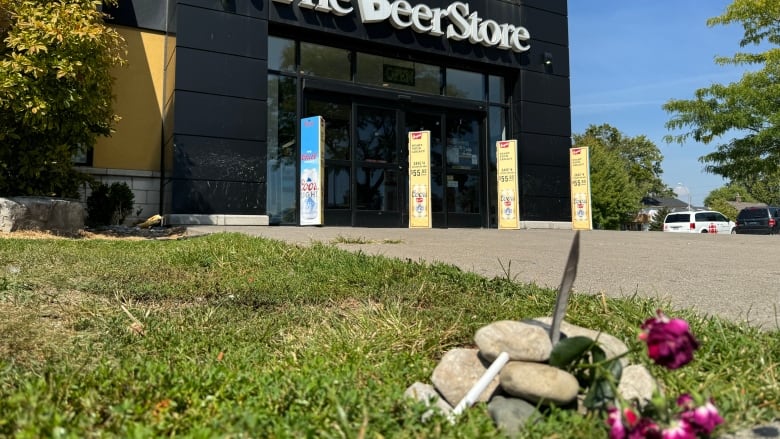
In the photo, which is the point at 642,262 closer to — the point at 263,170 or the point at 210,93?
the point at 263,170

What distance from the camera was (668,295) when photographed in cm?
325

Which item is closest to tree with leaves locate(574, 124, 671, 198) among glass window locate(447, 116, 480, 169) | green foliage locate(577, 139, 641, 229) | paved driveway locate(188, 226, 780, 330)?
green foliage locate(577, 139, 641, 229)

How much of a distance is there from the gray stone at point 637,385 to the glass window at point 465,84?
48.7 ft

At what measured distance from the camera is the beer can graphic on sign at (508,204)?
15211mm

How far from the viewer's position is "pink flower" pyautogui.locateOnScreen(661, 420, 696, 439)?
1.19 meters

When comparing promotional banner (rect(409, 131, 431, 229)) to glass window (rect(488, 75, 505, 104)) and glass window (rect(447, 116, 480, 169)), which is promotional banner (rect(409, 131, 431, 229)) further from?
glass window (rect(488, 75, 505, 104))

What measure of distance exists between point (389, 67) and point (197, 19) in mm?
5287

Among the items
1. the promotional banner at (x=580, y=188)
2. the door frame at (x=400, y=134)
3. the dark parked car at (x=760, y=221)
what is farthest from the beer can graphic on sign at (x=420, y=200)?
the dark parked car at (x=760, y=221)

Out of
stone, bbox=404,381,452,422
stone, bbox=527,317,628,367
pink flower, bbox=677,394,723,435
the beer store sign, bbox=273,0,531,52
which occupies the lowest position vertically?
stone, bbox=404,381,452,422

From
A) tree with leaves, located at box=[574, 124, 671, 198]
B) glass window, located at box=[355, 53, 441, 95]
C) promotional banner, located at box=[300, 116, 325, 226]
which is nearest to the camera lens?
promotional banner, located at box=[300, 116, 325, 226]

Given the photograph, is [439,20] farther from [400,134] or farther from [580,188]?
[580,188]

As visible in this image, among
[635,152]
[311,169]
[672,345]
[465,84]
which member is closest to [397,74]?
[465,84]

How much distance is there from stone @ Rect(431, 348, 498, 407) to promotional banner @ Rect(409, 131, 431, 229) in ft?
38.9

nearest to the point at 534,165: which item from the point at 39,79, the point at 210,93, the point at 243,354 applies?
the point at 210,93
